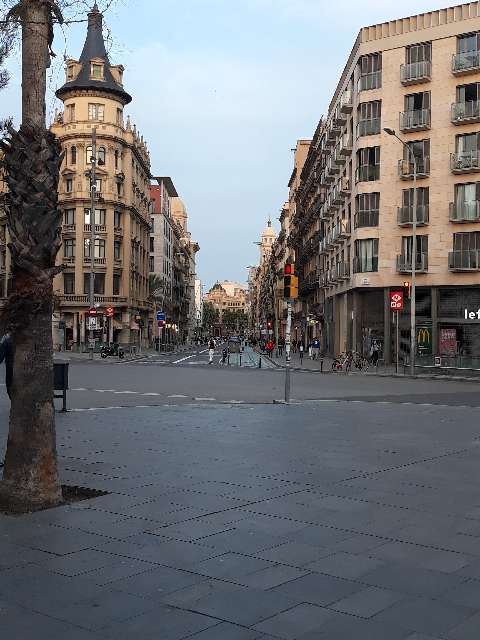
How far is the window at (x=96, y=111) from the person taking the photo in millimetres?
68875

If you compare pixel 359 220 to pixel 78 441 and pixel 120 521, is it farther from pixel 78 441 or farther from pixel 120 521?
pixel 120 521

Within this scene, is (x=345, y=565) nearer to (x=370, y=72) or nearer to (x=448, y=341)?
(x=448, y=341)

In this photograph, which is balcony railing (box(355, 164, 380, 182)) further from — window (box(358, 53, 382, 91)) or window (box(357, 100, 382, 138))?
window (box(358, 53, 382, 91))

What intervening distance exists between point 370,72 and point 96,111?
31.1 meters

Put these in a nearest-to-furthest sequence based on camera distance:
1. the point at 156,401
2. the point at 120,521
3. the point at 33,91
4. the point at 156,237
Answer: the point at 120,521 → the point at 33,91 → the point at 156,401 → the point at 156,237

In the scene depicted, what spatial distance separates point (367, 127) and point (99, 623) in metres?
46.8

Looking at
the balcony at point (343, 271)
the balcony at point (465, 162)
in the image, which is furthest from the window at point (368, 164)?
the balcony at point (343, 271)

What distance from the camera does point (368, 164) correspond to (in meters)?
47.7

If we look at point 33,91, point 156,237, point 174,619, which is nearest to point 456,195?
point 33,91

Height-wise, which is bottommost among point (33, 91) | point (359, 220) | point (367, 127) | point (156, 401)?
point (156, 401)

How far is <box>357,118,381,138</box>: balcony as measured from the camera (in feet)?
155

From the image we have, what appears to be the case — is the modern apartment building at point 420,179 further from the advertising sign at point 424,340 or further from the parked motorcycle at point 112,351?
the parked motorcycle at point 112,351

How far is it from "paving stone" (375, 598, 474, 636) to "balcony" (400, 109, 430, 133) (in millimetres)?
43789

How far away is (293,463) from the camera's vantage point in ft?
31.7
